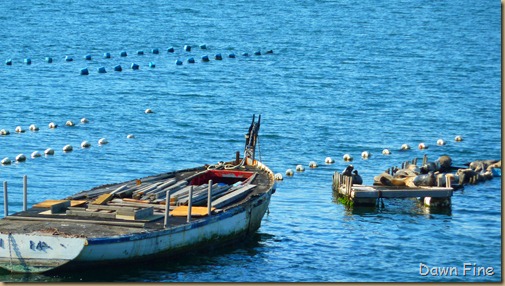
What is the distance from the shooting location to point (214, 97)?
9431 cm

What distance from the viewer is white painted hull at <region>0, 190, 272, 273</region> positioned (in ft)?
120

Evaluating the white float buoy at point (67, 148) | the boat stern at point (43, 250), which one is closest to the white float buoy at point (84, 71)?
the white float buoy at point (67, 148)

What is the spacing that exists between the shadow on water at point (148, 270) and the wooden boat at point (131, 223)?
0.98 ft

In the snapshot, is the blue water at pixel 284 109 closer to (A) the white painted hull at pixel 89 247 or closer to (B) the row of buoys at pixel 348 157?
(B) the row of buoys at pixel 348 157

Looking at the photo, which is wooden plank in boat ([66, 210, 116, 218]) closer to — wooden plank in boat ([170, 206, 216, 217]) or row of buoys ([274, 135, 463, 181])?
wooden plank in boat ([170, 206, 216, 217])

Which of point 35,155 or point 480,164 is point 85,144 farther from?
point 480,164

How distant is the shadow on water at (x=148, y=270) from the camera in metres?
37.2

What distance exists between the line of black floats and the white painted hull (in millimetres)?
15710

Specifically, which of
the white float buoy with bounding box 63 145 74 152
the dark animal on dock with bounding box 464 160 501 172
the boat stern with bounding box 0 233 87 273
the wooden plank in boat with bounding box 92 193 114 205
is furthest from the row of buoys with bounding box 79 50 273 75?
the boat stern with bounding box 0 233 87 273

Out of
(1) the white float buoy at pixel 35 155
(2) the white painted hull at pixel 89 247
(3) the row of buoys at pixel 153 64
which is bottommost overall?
(2) the white painted hull at pixel 89 247

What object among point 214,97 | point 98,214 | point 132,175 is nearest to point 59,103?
point 214,97

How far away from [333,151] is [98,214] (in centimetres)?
3226

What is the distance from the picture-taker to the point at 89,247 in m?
36.9

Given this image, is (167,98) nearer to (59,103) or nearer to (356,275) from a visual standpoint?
(59,103)
